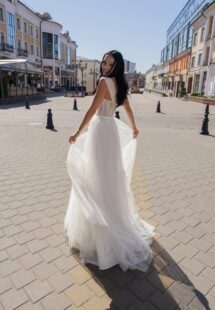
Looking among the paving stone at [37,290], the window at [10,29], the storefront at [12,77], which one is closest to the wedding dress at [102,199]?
the paving stone at [37,290]

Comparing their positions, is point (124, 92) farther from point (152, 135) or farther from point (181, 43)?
point (181, 43)

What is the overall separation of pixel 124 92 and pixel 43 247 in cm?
202

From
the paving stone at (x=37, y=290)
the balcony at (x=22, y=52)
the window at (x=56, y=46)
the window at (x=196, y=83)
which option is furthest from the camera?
the window at (x=56, y=46)

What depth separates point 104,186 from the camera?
2.71 metres

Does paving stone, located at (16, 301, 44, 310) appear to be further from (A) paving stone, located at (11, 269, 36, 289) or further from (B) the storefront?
(B) the storefront

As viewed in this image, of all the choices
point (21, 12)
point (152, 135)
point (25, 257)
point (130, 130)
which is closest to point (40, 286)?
point (25, 257)

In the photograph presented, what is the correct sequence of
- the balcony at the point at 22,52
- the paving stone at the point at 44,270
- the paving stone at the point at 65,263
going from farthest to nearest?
the balcony at the point at 22,52, the paving stone at the point at 65,263, the paving stone at the point at 44,270

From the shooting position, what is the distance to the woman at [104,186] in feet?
8.43

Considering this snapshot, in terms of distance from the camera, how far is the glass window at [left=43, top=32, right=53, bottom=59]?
5044 centimetres

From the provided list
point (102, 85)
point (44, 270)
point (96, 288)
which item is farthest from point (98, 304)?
point (102, 85)

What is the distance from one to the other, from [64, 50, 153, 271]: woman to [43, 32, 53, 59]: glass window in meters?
54.1

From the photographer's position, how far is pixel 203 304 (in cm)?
229

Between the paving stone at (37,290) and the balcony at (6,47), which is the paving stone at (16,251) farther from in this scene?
the balcony at (6,47)

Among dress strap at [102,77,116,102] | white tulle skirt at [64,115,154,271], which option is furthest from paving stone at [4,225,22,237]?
dress strap at [102,77,116,102]
